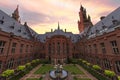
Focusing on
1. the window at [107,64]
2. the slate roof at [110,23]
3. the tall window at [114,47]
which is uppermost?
the slate roof at [110,23]

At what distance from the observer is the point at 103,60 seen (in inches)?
922

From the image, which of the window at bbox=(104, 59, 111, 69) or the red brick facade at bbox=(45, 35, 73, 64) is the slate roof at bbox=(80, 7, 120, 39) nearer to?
the window at bbox=(104, 59, 111, 69)

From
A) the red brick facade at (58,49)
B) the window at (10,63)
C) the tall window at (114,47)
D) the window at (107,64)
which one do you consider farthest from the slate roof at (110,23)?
the window at (10,63)

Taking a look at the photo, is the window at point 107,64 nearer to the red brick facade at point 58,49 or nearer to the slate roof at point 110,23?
the slate roof at point 110,23

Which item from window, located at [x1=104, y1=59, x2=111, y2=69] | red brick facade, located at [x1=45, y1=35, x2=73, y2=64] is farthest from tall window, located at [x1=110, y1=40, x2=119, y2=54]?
red brick facade, located at [x1=45, y1=35, x2=73, y2=64]

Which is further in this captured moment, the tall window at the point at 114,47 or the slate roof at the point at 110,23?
the slate roof at the point at 110,23

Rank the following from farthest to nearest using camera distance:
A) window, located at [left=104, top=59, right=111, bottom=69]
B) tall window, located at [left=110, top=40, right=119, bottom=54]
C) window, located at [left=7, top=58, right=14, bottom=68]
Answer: window, located at [left=7, top=58, right=14, bottom=68], window, located at [left=104, top=59, right=111, bottom=69], tall window, located at [left=110, top=40, right=119, bottom=54]

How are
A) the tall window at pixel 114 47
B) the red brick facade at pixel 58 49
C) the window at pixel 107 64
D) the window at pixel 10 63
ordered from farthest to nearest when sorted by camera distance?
the red brick facade at pixel 58 49, the window at pixel 10 63, the window at pixel 107 64, the tall window at pixel 114 47

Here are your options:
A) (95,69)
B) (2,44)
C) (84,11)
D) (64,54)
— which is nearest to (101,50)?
(95,69)

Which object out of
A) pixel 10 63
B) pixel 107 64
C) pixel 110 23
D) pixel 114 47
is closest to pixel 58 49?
pixel 10 63

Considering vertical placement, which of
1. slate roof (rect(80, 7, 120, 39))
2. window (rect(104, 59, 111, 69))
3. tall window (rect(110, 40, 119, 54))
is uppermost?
slate roof (rect(80, 7, 120, 39))

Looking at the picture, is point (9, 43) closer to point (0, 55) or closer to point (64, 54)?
point (0, 55)

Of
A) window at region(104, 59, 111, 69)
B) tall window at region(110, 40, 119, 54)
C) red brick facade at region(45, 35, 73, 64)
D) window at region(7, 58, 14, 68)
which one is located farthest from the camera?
red brick facade at region(45, 35, 73, 64)

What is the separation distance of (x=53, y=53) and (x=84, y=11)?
45.9 meters
